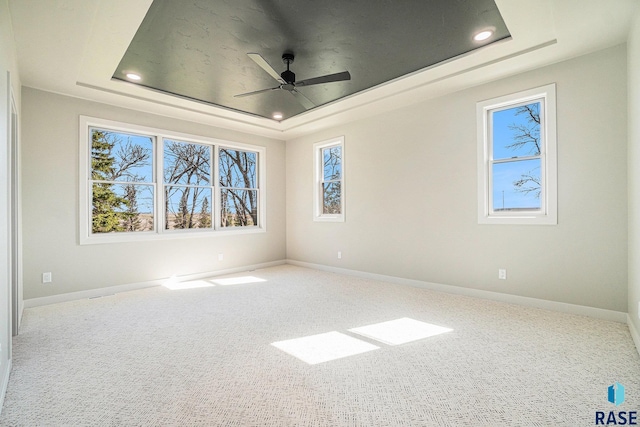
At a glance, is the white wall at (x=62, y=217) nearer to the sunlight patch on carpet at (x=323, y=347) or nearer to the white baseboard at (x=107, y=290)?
the white baseboard at (x=107, y=290)

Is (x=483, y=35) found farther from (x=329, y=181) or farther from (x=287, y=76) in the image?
(x=329, y=181)

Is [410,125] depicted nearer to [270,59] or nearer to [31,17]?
[270,59]

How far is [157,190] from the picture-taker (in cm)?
485

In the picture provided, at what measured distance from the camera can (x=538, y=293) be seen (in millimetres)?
3479

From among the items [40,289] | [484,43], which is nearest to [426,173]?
[484,43]

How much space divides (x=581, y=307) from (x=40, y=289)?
634 centimetres

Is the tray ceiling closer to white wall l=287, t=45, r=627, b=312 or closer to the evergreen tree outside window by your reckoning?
white wall l=287, t=45, r=627, b=312

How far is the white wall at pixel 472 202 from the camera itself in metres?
3.06

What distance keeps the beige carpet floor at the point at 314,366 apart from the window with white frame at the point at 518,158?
45.3 inches

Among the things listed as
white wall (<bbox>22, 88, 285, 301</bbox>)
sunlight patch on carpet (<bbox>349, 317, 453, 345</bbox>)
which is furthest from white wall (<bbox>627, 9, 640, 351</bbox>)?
white wall (<bbox>22, 88, 285, 301</bbox>)

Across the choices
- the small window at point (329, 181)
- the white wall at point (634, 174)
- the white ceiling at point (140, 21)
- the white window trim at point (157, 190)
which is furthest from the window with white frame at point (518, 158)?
the white window trim at point (157, 190)

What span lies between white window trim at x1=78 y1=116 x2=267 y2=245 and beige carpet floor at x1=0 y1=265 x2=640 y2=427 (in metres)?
1.11

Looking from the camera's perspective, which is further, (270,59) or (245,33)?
(270,59)

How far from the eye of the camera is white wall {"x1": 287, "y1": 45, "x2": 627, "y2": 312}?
3.06 meters
